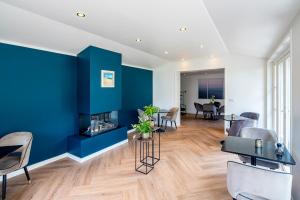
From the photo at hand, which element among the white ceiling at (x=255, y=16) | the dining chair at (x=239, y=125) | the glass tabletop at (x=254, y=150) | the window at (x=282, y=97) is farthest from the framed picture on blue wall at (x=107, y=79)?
the window at (x=282, y=97)

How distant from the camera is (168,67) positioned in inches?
269

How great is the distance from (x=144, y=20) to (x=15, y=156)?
3.16m

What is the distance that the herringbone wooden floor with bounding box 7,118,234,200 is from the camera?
2.38 metres

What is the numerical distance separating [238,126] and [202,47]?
2304 millimetres

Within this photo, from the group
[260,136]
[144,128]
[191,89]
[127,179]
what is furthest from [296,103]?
[191,89]

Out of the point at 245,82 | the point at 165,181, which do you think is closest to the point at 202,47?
the point at 245,82

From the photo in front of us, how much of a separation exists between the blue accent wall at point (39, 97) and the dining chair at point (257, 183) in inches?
141

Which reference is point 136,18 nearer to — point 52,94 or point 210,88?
point 52,94

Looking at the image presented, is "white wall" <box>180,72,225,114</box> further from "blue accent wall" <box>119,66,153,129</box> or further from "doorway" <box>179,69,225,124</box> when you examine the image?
"blue accent wall" <box>119,66,153,129</box>

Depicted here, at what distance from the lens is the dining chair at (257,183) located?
1287 millimetres

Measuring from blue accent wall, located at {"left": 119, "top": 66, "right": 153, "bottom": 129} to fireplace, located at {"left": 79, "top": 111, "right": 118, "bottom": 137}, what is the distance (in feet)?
3.27

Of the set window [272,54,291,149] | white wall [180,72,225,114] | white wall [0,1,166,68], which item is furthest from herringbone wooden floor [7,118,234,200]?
white wall [180,72,225,114]

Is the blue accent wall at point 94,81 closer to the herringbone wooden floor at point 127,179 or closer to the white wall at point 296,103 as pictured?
the herringbone wooden floor at point 127,179

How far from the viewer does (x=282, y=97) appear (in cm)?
388
